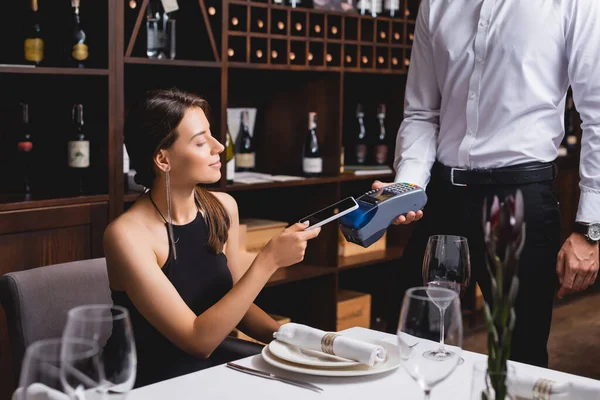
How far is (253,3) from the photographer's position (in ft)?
10.5

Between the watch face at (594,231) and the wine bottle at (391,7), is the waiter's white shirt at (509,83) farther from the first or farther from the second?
the wine bottle at (391,7)

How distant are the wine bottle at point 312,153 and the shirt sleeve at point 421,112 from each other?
3.66 feet

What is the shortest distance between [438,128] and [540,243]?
0.47 metres

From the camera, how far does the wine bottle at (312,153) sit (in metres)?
3.54

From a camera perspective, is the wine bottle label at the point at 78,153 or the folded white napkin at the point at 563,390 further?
the wine bottle label at the point at 78,153

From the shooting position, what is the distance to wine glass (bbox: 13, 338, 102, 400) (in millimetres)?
833

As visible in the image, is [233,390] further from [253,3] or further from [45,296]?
[253,3]

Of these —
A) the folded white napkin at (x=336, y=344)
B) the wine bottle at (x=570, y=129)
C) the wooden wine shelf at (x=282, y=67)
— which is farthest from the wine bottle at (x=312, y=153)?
the wine bottle at (x=570, y=129)

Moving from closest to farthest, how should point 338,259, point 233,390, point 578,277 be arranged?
point 233,390 → point 578,277 → point 338,259

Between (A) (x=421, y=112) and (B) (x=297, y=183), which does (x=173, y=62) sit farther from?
(A) (x=421, y=112)

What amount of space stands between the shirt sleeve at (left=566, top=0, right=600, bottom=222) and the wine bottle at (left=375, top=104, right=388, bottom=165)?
1935mm

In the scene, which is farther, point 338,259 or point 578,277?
point 338,259

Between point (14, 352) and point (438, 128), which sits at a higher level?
point (438, 128)

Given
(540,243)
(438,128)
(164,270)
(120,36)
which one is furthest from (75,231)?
(540,243)
